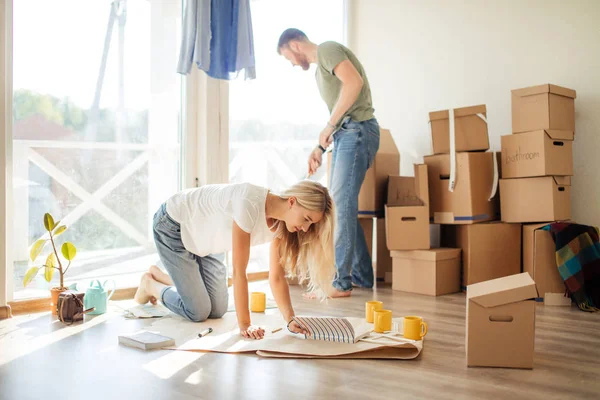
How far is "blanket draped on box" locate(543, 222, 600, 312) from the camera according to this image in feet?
9.89

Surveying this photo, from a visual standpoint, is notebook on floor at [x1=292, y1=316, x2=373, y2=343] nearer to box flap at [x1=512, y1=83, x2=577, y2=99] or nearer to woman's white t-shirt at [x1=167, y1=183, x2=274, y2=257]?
woman's white t-shirt at [x1=167, y1=183, x2=274, y2=257]

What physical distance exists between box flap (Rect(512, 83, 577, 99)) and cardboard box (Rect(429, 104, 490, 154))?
0.27 meters

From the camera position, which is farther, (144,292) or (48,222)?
(144,292)

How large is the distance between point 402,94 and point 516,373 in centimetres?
281

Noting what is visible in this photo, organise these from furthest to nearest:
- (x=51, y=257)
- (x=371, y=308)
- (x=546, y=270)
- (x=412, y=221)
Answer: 1. (x=412, y=221)
2. (x=546, y=270)
3. (x=51, y=257)
4. (x=371, y=308)

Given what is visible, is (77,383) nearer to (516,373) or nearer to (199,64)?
(516,373)

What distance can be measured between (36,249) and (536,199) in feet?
8.47

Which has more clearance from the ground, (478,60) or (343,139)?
(478,60)

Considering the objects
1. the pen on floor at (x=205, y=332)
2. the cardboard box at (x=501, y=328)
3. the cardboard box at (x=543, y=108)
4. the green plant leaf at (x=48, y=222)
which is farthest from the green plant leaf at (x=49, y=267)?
the cardboard box at (x=543, y=108)

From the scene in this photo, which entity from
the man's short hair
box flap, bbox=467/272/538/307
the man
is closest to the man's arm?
the man

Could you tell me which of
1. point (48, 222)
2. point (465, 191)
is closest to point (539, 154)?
point (465, 191)

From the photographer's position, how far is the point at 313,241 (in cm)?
228

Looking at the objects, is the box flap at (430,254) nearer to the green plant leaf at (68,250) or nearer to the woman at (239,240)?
the woman at (239,240)

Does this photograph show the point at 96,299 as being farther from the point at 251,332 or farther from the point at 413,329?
the point at 413,329
